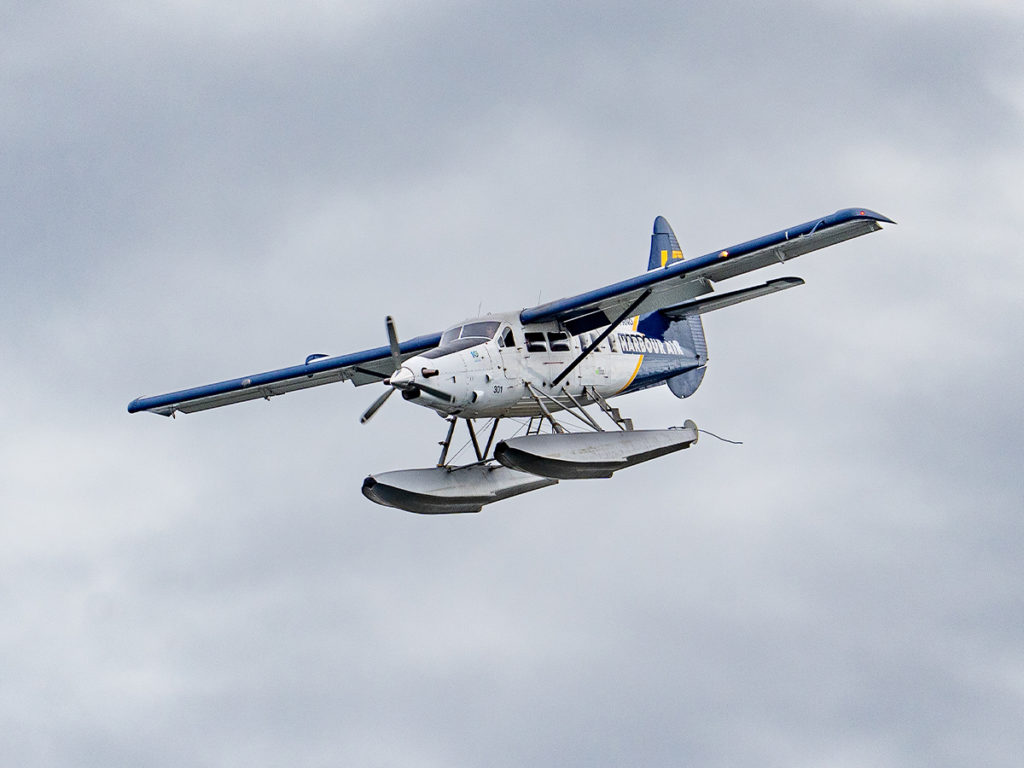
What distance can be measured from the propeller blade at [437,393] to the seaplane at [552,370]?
23mm

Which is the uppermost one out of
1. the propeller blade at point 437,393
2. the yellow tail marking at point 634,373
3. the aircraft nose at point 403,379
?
the aircraft nose at point 403,379

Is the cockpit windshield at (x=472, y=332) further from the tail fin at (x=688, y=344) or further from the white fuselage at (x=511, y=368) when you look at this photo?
the tail fin at (x=688, y=344)

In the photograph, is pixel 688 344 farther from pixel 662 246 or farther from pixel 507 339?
pixel 507 339

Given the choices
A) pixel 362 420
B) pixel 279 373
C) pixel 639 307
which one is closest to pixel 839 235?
pixel 639 307

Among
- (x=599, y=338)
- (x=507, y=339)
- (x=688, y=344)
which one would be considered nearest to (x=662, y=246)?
(x=688, y=344)

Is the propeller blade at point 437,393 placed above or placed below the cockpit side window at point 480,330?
below

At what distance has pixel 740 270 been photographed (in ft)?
103

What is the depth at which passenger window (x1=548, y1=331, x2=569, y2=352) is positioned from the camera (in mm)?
32000

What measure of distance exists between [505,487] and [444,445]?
1.53m

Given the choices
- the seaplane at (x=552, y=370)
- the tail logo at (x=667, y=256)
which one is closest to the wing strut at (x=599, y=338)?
the seaplane at (x=552, y=370)

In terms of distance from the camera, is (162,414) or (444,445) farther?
(162,414)

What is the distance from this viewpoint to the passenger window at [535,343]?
3147 centimetres

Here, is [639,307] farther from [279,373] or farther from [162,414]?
[162,414]

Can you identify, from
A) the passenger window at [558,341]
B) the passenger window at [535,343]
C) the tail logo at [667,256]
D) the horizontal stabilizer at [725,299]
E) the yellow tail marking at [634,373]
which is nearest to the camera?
the passenger window at [535,343]
